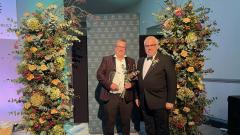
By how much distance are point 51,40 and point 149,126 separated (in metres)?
1.59

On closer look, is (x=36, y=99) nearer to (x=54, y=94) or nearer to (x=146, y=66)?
(x=54, y=94)

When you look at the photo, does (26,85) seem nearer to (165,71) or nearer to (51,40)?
(51,40)


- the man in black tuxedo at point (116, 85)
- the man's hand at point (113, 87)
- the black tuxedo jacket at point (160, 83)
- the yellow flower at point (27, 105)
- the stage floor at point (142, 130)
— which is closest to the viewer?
the black tuxedo jacket at point (160, 83)

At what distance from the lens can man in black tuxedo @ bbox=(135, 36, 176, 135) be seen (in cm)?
319

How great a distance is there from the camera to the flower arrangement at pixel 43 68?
3451mm

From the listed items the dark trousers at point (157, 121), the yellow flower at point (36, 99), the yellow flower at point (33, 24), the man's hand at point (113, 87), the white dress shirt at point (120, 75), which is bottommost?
the dark trousers at point (157, 121)

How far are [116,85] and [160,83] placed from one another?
671 mm

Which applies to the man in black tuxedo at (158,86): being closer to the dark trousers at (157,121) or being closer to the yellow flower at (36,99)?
the dark trousers at (157,121)

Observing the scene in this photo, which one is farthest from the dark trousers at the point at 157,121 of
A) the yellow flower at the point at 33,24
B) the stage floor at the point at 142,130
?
the yellow flower at the point at 33,24

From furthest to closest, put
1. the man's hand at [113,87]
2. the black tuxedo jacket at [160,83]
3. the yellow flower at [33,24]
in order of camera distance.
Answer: the man's hand at [113,87] < the yellow flower at [33,24] < the black tuxedo jacket at [160,83]

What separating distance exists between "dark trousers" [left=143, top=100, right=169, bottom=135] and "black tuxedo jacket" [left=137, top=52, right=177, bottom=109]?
0.29 feet

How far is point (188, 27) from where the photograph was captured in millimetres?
3689

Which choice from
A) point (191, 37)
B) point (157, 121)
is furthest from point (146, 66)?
point (191, 37)

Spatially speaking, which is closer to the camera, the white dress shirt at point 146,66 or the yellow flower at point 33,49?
the white dress shirt at point 146,66
